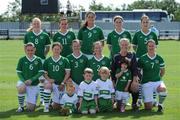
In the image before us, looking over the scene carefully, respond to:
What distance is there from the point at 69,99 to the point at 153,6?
370 feet

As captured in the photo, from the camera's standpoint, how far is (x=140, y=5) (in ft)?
404

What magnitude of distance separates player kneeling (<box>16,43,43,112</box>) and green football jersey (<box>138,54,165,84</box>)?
2335mm

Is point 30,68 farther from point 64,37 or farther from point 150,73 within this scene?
point 150,73

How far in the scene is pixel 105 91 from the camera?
37.2 feet

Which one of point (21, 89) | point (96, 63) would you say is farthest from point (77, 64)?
point (21, 89)

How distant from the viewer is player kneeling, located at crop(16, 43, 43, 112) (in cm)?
1164

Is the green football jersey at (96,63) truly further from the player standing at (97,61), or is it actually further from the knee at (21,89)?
the knee at (21,89)

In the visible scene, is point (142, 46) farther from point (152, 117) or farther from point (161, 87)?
point (152, 117)

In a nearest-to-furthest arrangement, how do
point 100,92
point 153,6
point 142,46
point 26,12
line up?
point 100,92 < point 142,46 < point 26,12 < point 153,6

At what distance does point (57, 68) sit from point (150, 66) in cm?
211

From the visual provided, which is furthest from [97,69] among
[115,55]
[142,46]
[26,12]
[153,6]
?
[153,6]

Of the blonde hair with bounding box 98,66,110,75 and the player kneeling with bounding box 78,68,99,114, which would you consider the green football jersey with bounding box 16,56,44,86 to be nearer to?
the player kneeling with bounding box 78,68,99,114

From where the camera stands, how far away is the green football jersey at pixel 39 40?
12484mm

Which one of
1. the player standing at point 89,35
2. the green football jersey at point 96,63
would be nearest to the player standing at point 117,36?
the player standing at point 89,35
